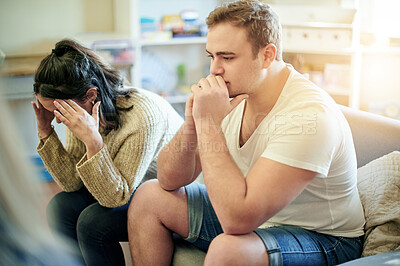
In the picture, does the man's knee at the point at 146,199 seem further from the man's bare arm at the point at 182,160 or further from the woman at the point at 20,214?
the woman at the point at 20,214

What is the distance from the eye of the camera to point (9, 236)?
32cm

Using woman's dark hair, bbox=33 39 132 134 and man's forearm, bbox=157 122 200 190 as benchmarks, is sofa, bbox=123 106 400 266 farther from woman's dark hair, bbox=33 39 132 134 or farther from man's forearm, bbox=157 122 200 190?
woman's dark hair, bbox=33 39 132 134

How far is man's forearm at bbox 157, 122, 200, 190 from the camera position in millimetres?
1236

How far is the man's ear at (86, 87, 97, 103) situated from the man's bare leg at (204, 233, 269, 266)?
64 centimetres

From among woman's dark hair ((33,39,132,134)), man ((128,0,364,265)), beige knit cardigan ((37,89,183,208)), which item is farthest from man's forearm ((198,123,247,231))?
woman's dark hair ((33,39,132,134))

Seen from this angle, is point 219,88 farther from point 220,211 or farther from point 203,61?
point 203,61

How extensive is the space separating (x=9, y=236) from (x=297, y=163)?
74cm

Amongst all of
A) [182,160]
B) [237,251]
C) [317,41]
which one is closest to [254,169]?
[237,251]

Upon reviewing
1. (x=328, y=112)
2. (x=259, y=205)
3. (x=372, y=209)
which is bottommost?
(x=372, y=209)

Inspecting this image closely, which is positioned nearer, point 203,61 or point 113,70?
point 113,70

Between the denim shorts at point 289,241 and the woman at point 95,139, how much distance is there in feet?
0.77

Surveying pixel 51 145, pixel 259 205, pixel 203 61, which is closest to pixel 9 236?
pixel 259 205

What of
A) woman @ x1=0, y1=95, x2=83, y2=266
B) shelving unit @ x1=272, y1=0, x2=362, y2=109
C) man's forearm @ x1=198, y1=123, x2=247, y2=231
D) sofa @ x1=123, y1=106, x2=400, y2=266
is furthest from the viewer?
shelving unit @ x1=272, y1=0, x2=362, y2=109

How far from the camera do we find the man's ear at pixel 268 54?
1.17 meters
